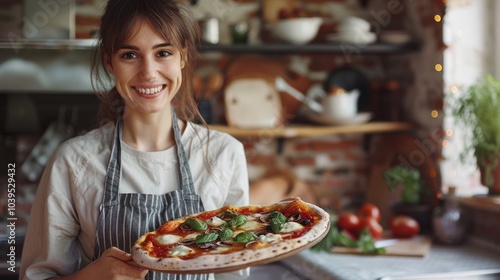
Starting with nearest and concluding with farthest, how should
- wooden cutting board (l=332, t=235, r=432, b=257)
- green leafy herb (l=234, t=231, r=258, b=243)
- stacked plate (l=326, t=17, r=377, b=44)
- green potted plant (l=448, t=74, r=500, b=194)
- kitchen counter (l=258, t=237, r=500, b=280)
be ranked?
green leafy herb (l=234, t=231, r=258, b=243) → kitchen counter (l=258, t=237, r=500, b=280) → wooden cutting board (l=332, t=235, r=432, b=257) → green potted plant (l=448, t=74, r=500, b=194) → stacked plate (l=326, t=17, r=377, b=44)

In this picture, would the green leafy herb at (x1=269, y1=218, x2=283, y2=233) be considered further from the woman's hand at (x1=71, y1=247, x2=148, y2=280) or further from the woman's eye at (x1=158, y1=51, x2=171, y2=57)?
the woman's eye at (x1=158, y1=51, x2=171, y2=57)

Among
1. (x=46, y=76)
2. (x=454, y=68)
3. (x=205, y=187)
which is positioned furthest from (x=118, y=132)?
(x=454, y=68)

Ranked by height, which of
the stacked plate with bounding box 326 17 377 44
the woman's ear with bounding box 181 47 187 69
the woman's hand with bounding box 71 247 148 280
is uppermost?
the stacked plate with bounding box 326 17 377 44

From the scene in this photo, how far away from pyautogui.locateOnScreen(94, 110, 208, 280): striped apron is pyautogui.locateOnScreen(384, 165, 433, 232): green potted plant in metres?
1.79

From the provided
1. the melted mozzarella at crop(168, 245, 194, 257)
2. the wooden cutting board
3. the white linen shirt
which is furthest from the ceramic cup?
the melted mozzarella at crop(168, 245, 194, 257)

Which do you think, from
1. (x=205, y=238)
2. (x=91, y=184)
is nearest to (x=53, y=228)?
(x=91, y=184)

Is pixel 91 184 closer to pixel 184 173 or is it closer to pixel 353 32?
pixel 184 173

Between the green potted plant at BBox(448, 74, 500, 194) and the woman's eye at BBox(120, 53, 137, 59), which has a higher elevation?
the woman's eye at BBox(120, 53, 137, 59)

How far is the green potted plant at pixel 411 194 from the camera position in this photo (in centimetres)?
330

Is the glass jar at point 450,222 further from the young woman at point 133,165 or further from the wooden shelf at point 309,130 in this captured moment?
the young woman at point 133,165

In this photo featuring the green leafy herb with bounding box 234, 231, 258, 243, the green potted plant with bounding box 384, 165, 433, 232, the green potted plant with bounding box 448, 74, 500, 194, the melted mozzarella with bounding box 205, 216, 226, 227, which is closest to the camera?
the green leafy herb with bounding box 234, 231, 258, 243

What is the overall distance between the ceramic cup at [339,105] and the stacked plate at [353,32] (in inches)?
10.4

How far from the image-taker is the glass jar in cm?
309

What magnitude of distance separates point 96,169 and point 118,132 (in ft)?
0.37
